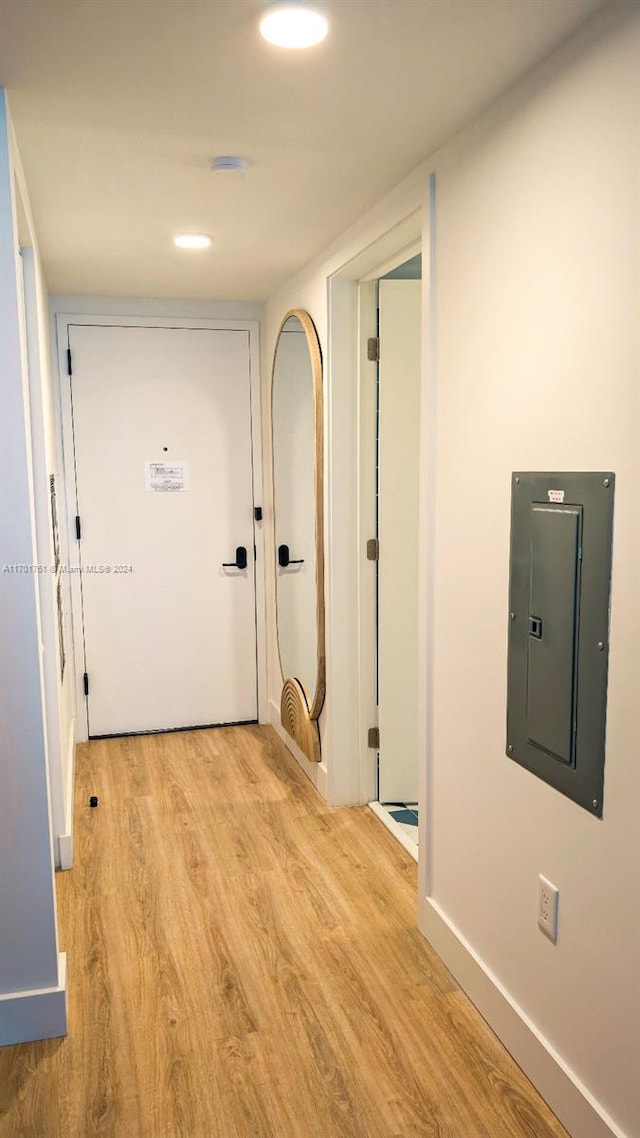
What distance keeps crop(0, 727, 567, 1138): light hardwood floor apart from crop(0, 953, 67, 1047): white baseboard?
34 mm

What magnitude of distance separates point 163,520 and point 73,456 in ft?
1.82

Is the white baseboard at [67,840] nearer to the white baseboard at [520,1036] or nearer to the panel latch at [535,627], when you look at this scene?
the white baseboard at [520,1036]

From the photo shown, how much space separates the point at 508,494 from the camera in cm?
194

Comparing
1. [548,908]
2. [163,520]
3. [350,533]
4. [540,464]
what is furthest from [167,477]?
[548,908]

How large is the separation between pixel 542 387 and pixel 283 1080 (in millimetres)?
1720

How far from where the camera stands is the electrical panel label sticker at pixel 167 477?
4.30m

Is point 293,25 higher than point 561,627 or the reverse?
higher

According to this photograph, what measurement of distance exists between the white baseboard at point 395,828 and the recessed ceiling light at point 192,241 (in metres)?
2.36

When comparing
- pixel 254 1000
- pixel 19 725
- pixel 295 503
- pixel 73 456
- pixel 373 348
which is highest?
pixel 373 348

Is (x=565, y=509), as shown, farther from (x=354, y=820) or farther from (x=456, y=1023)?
A: (x=354, y=820)

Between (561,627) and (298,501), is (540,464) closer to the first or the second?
(561,627)

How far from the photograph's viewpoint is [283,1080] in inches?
77.3

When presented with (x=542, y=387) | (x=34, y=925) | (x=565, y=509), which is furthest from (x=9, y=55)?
(x=34, y=925)

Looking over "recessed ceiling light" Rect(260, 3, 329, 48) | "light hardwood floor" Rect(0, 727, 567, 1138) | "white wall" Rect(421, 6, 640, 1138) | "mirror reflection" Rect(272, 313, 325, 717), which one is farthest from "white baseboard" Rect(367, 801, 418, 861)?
"recessed ceiling light" Rect(260, 3, 329, 48)
